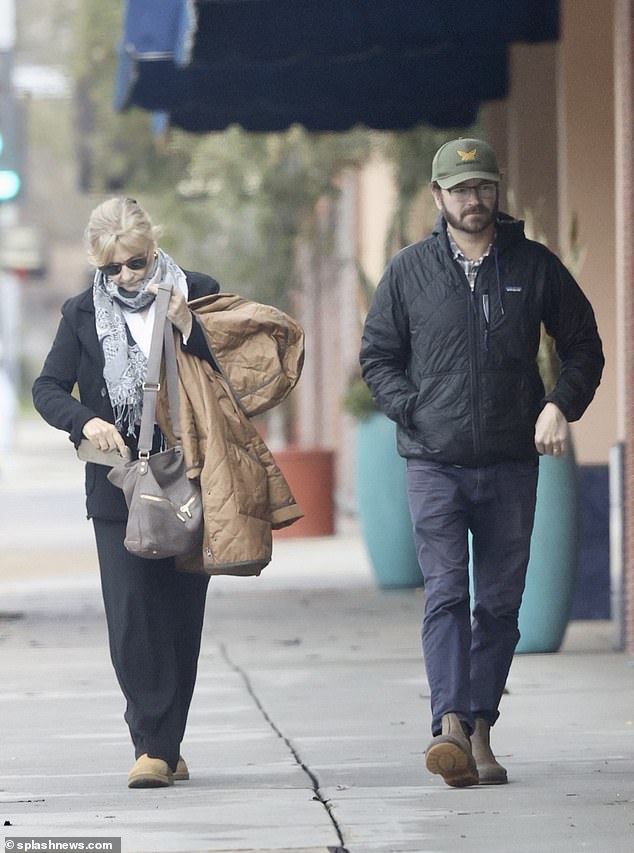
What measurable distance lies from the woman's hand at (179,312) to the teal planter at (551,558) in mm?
3586

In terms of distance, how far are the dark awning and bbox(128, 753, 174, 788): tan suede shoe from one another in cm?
474

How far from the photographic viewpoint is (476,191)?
21.6 ft

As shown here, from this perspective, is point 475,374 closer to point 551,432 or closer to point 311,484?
point 551,432

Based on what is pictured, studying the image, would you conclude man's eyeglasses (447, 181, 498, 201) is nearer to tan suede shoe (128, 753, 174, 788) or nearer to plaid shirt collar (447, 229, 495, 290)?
plaid shirt collar (447, 229, 495, 290)

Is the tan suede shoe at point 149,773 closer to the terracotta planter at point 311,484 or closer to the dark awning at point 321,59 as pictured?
the dark awning at point 321,59

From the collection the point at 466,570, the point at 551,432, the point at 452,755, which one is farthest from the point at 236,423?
the point at 452,755

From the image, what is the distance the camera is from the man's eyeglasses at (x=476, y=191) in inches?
259

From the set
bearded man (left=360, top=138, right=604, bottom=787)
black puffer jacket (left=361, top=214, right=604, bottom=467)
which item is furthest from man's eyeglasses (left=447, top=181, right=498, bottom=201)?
black puffer jacket (left=361, top=214, right=604, bottom=467)

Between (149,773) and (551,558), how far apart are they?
3.74 m

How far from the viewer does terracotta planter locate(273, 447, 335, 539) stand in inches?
664

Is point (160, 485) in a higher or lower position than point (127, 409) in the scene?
lower

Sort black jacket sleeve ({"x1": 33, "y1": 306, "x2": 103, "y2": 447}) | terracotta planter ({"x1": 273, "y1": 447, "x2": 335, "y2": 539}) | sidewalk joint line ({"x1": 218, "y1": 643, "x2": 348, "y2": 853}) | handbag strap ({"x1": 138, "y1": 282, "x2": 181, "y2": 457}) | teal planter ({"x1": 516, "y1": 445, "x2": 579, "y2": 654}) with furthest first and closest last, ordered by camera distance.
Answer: terracotta planter ({"x1": 273, "y1": 447, "x2": 335, "y2": 539})
teal planter ({"x1": 516, "y1": 445, "x2": 579, "y2": 654})
black jacket sleeve ({"x1": 33, "y1": 306, "x2": 103, "y2": 447})
handbag strap ({"x1": 138, "y1": 282, "x2": 181, "y2": 457})
sidewalk joint line ({"x1": 218, "y1": 643, "x2": 348, "y2": 853})

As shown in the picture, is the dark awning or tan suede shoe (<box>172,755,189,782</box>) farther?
the dark awning

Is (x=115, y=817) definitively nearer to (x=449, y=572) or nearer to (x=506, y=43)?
(x=449, y=572)
